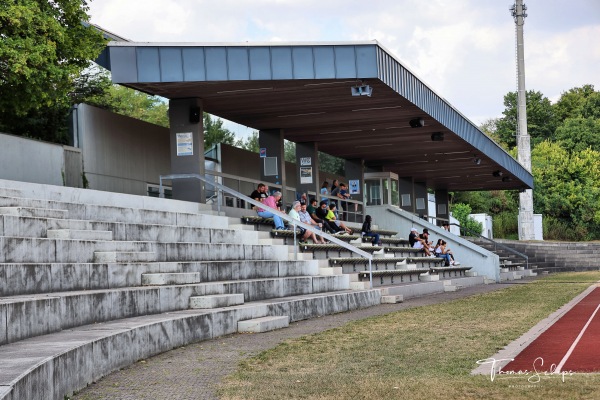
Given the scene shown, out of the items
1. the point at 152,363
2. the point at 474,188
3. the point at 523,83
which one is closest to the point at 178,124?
the point at 152,363

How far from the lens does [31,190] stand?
15.7m

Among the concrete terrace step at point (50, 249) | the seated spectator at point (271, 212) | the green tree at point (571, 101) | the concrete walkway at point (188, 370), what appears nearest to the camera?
the concrete walkway at point (188, 370)

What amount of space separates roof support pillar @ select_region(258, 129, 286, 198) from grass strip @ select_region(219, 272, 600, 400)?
12725 millimetres

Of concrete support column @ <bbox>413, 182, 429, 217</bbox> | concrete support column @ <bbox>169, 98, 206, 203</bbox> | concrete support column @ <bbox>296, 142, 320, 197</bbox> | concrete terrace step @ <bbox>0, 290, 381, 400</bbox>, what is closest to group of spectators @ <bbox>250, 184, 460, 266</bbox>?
concrete support column @ <bbox>296, 142, 320, 197</bbox>

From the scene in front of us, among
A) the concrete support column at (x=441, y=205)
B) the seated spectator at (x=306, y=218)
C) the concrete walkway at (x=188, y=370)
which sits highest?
→ the concrete support column at (x=441, y=205)

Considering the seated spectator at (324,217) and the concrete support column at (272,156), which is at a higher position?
the concrete support column at (272,156)

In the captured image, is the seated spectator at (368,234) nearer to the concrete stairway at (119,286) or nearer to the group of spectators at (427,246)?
the group of spectators at (427,246)

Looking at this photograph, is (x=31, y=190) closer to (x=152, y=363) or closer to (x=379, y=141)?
(x=152, y=363)

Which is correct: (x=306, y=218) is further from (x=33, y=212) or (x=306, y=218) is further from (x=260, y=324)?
(x=33, y=212)

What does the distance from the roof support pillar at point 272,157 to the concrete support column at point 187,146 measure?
5.57 m

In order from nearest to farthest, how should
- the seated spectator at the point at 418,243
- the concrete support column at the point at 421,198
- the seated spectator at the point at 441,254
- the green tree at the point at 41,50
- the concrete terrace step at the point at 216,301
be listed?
the concrete terrace step at the point at 216,301 < the green tree at the point at 41,50 < the seated spectator at the point at 418,243 < the seated spectator at the point at 441,254 < the concrete support column at the point at 421,198

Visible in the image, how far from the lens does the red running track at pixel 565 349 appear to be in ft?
29.2

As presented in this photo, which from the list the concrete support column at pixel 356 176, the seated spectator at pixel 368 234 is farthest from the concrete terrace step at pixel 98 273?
the concrete support column at pixel 356 176

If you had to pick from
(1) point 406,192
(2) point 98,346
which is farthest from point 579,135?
(2) point 98,346
